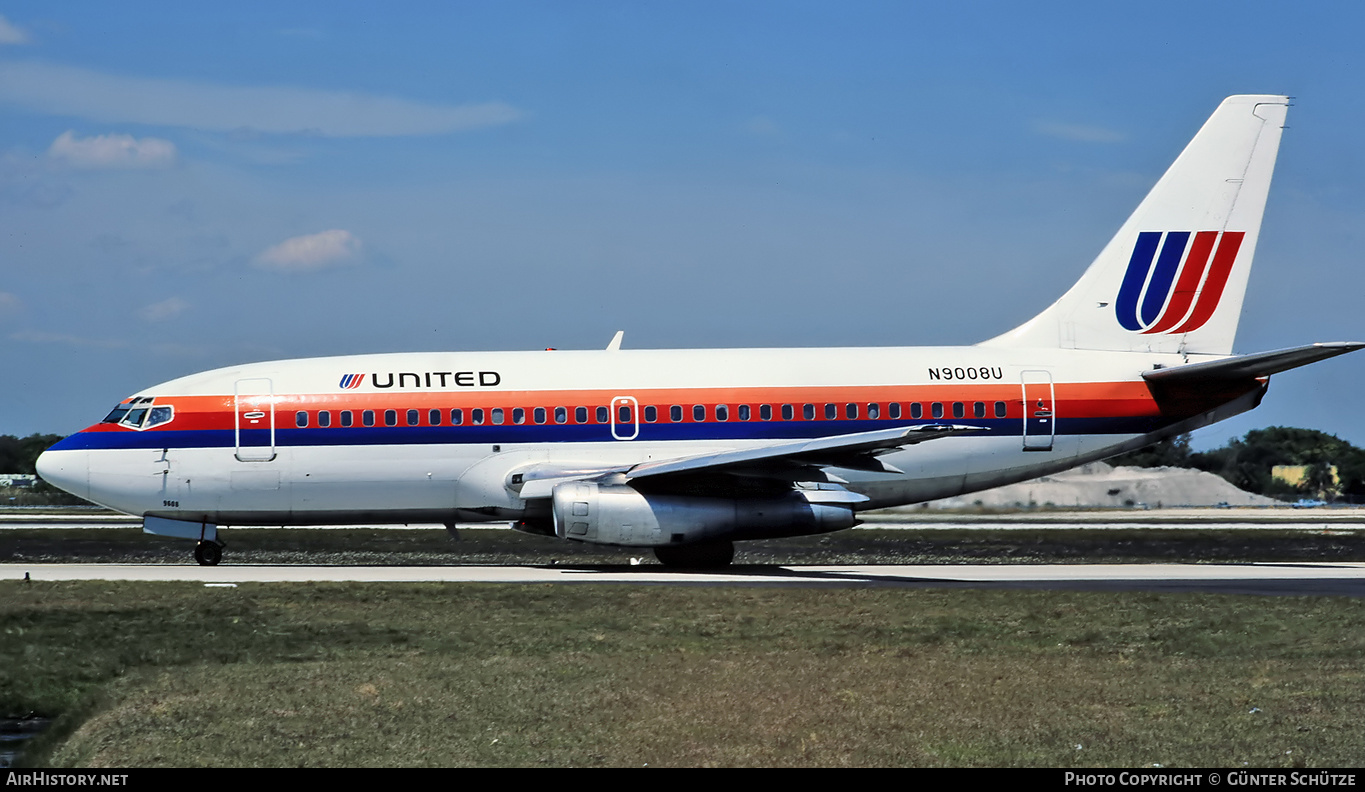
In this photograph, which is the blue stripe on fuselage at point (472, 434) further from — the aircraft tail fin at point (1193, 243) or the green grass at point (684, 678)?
the green grass at point (684, 678)

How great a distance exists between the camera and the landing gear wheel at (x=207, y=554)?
26.9m

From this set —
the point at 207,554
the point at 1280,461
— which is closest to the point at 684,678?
the point at 207,554

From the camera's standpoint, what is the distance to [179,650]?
50.6 ft

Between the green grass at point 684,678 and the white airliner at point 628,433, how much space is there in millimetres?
5324

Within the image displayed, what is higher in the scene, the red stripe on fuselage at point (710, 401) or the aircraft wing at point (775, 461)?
the red stripe on fuselage at point (710, 401)

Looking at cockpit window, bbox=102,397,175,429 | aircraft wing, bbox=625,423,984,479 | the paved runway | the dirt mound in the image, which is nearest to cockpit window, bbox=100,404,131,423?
cockpit window, bbox=102,397,175,429

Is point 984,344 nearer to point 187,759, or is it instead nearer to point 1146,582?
point 1146,582

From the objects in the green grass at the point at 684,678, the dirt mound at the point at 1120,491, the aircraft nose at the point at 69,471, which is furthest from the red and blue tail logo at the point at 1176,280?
the dirt mound at the point at 1120,491

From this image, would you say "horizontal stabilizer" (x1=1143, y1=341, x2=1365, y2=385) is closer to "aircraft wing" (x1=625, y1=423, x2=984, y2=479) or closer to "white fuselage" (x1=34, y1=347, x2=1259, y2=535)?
"white fuselage" (x1=34, y1=347, x2=1259, y2=535)

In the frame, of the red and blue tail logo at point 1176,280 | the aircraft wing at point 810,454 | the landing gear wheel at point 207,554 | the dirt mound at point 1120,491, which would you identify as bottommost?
the landing gear wheel at point 207,554

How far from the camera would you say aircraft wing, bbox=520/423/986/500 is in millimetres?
23891

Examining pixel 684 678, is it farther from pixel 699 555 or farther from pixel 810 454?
pixel 699 555

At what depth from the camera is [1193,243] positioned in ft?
95.5
